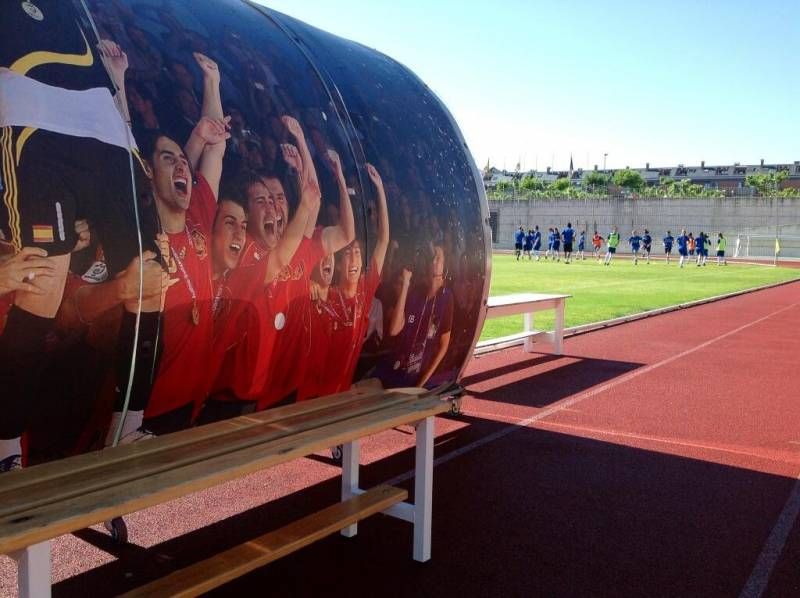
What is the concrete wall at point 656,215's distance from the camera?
191 ft

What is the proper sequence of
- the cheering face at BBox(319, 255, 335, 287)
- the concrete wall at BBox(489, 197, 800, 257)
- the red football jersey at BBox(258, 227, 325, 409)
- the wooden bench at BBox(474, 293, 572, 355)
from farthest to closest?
the concrete wall at BBox(489, 197, 800, 257) → the wooden bench at BBox(474, 293, 572, 355) → the cheering face at BBox(319, 255, 335, 287) → the red football jersey at BBox(258, 227, 325, 409)

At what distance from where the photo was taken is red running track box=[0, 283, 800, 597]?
4.03 metres

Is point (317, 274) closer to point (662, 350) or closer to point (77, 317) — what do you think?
point (77, 317)

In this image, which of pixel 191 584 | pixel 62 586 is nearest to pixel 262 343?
pixel 191 584

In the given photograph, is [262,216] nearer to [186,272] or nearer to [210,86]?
[186,272]

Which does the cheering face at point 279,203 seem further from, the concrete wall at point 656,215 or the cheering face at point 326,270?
the concrete wall at point 656,215

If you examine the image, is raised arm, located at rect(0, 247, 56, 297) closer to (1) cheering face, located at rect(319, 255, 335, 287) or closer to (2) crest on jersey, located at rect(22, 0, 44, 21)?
(2) crest on jersey, located at rect(22, 0, 44, 21)

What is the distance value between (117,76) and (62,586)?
247 centimetres

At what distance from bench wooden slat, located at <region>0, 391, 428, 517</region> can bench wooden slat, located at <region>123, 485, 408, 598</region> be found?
0.52 metres

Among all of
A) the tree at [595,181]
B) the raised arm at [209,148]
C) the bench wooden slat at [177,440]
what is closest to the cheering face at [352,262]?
the bench wooden slat at [177,440]

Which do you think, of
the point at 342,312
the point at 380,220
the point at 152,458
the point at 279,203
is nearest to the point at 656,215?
the point at 380,220

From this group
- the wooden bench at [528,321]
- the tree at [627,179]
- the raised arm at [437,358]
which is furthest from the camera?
the tree at [627,179]

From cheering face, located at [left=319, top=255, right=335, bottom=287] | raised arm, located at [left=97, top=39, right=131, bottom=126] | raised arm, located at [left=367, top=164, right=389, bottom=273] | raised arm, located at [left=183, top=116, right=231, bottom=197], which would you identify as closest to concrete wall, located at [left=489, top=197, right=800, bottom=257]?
raised arm, located at [left=367, top=164, right=389, bottom=273]

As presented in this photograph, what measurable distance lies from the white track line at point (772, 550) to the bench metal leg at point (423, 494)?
5.27ft
